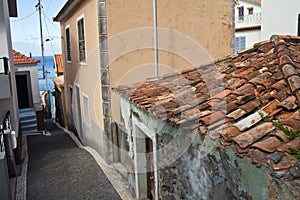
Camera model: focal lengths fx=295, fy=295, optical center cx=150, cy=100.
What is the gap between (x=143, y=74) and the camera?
1191 centimetres

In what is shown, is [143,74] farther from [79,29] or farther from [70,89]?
[70,89]

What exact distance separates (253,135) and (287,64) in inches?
76.0

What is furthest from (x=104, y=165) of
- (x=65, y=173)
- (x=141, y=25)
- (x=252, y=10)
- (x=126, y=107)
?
(x=252, y=10)

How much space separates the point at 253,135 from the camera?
11.1 feet

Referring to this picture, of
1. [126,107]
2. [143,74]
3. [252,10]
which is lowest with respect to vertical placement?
[126,107]

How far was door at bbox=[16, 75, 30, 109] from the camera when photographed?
25734 millimetres

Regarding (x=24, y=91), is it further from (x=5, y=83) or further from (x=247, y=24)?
(x=247, y=24)

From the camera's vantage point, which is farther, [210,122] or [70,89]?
[70,89]

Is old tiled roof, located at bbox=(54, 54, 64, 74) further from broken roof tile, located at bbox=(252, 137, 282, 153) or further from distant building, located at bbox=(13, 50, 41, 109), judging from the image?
broken roof tile, located at bbox=(252, 137, 282, 153)

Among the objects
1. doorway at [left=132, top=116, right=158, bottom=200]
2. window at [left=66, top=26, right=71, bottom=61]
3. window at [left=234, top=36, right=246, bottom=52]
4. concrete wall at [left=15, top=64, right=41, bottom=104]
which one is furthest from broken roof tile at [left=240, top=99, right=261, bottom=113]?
concrete wall at [left=15, top=64, right=41, bottom=104]

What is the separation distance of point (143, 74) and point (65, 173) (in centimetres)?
486

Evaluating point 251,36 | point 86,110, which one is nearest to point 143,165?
point 86,110

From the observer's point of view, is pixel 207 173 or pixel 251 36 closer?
pixel 207 173

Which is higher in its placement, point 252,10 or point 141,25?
point 252,10
